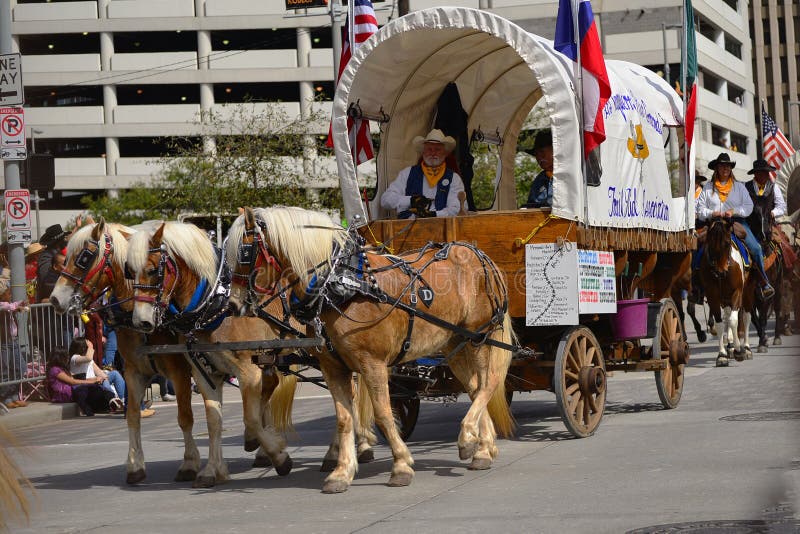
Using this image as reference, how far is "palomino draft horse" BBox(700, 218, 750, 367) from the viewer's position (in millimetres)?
15438

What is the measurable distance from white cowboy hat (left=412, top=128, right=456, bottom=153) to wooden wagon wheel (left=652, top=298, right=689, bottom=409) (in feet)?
8.45

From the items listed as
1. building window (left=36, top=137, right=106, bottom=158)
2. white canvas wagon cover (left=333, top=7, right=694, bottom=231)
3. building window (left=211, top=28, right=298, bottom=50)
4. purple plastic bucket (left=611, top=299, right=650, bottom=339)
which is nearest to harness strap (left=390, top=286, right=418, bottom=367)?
white canvas wagon cover (left=333, top=7, right=694, bottom=231)

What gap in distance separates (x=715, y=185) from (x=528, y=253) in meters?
7.50

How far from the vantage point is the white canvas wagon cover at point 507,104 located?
30.7 ft

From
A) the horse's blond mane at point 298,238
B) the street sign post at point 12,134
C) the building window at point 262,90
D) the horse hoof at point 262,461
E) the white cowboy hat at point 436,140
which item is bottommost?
the horse hoof at point 262,461

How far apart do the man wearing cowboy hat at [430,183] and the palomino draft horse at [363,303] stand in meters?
1.89

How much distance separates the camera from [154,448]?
437 inches

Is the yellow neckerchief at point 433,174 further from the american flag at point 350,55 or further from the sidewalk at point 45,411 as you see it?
the sidewalk at point 45,411

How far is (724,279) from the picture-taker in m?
15.8

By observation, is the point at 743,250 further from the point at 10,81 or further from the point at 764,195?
the point at 10,81

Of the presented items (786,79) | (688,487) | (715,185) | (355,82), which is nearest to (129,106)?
(715,185)

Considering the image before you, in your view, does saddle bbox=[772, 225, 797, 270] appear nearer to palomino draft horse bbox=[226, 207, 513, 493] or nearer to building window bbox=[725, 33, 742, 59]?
building window bbox=[725, 33, 742, 59]

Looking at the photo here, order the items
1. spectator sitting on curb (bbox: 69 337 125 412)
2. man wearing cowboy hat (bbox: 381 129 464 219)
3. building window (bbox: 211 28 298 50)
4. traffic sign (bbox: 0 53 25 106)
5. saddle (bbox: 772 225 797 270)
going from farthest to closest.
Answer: building window (bbox: 211 28 298 50) < saddle (bbox: 772 225 797 270) < spectator sitting on curb (bbox: 69 337 125 412) < traffic sign (bbox: 0 53 25 106) < man wearing cowboy hat (bbox: 381 129 464 219)

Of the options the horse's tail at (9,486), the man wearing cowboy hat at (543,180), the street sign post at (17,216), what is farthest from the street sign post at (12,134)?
the horse's tail at (9,486)
